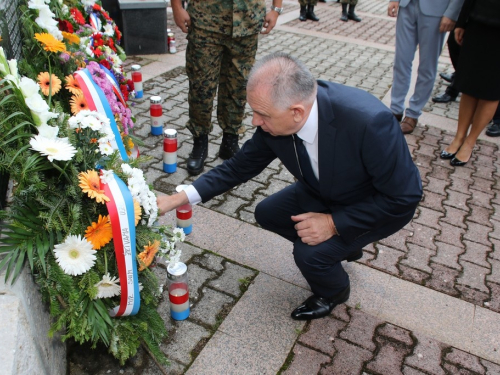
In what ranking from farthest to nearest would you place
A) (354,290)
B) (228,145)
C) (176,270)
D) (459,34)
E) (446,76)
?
(446,76) → (459,34) → (228,145) → (354,290) → (176,270)

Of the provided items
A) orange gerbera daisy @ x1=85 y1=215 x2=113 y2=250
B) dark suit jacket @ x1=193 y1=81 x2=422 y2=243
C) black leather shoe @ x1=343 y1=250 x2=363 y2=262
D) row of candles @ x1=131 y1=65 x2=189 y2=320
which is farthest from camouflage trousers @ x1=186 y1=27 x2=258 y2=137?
orange gerbera daisy @ x1=85 y1=215 x2=113 y2=250

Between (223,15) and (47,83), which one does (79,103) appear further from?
(223,15)

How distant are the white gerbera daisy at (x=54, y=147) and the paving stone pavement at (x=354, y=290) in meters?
1.03

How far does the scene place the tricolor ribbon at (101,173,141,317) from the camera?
194cm

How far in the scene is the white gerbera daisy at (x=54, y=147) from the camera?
74.3 inches

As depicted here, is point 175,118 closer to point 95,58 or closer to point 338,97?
point 95,58

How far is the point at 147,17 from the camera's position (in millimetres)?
6598

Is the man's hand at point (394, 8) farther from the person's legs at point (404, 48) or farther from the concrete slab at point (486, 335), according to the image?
the concrete slab at point (486, 335)

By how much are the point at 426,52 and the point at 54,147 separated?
4104mm

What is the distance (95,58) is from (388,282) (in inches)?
102

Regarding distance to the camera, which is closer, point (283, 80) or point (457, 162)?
point (283, 80)

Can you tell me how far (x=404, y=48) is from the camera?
498 cm

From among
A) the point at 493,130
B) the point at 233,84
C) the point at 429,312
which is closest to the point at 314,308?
the point at 429,312

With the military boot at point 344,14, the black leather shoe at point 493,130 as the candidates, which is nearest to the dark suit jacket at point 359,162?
the black leather shoe at point 493,130
